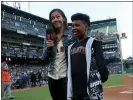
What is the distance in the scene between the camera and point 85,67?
11.2ft

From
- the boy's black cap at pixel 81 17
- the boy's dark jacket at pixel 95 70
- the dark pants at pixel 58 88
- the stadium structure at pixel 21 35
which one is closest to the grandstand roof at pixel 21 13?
the stadium structure at pixel 21 35

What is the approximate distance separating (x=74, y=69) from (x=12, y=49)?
41424 millimetres

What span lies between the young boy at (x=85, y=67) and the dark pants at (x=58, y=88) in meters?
0.38

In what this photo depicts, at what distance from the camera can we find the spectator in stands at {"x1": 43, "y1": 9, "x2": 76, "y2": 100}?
396 cm

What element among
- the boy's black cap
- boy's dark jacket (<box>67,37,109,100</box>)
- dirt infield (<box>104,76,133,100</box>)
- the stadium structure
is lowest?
dirt infield (<box>104,76,133,100</box>)

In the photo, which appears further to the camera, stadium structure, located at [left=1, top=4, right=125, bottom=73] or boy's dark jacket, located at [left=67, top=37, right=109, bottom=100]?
stadium structure, located at [left=1, top=4, right=125, bottom=73]

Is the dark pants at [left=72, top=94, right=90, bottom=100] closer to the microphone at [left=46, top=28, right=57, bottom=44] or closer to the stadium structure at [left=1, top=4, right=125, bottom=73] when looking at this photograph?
the microphone at [left=46, top=28, right=57, bottom=44]

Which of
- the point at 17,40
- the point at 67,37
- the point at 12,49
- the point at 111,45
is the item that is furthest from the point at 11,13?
the point at 67,37

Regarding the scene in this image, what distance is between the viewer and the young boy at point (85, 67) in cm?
338

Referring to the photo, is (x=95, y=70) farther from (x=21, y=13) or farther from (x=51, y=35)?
(x=21, y=13)

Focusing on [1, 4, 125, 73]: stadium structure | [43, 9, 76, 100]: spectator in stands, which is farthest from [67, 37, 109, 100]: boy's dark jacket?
[1, 4, 125, 73]: stadium structure

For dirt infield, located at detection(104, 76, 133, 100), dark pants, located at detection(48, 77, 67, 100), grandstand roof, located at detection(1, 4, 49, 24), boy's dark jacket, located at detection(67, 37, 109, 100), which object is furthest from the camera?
grandstand roof, located at detection(1, 4, 49, 24)

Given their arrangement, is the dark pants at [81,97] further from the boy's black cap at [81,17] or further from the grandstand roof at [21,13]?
the grandstand roof at [21,13]

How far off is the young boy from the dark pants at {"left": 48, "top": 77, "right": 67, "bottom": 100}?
0.38 meters
